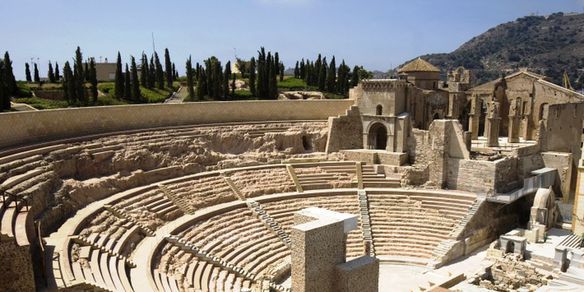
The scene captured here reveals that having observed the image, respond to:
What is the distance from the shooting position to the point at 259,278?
1778 cm

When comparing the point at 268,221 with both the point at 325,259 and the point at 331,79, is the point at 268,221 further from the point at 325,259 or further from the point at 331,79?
the point at 331,79

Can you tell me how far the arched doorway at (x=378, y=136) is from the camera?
29206 millimetres

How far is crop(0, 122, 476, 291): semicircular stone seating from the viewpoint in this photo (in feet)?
46.8

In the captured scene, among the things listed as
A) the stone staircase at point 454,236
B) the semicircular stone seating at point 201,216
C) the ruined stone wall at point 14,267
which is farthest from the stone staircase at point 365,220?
the ruined stone wall at point 14,267

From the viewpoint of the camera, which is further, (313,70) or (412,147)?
(313,70)

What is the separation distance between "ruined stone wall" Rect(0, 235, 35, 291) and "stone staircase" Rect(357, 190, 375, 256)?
13.4 m

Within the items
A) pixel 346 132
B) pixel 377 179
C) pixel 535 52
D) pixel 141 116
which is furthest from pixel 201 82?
pixel 535 52

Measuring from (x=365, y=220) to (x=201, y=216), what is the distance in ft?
27.9

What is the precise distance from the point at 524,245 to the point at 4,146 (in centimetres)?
2406

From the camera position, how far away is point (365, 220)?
22.8 metres

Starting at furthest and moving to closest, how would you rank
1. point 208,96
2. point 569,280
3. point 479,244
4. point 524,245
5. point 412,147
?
1. point 208,96
2. point 412,147
3. point 479,244
4. point 524,245
5. point 569,280

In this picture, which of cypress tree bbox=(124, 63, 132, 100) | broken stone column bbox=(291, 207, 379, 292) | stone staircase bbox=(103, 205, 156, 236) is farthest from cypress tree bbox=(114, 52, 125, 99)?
broken stone column bbox=(291, 207, 379, 292)

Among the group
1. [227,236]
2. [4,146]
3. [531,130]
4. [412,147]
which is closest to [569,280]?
[412,147]

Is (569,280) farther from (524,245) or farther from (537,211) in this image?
(537,211)
